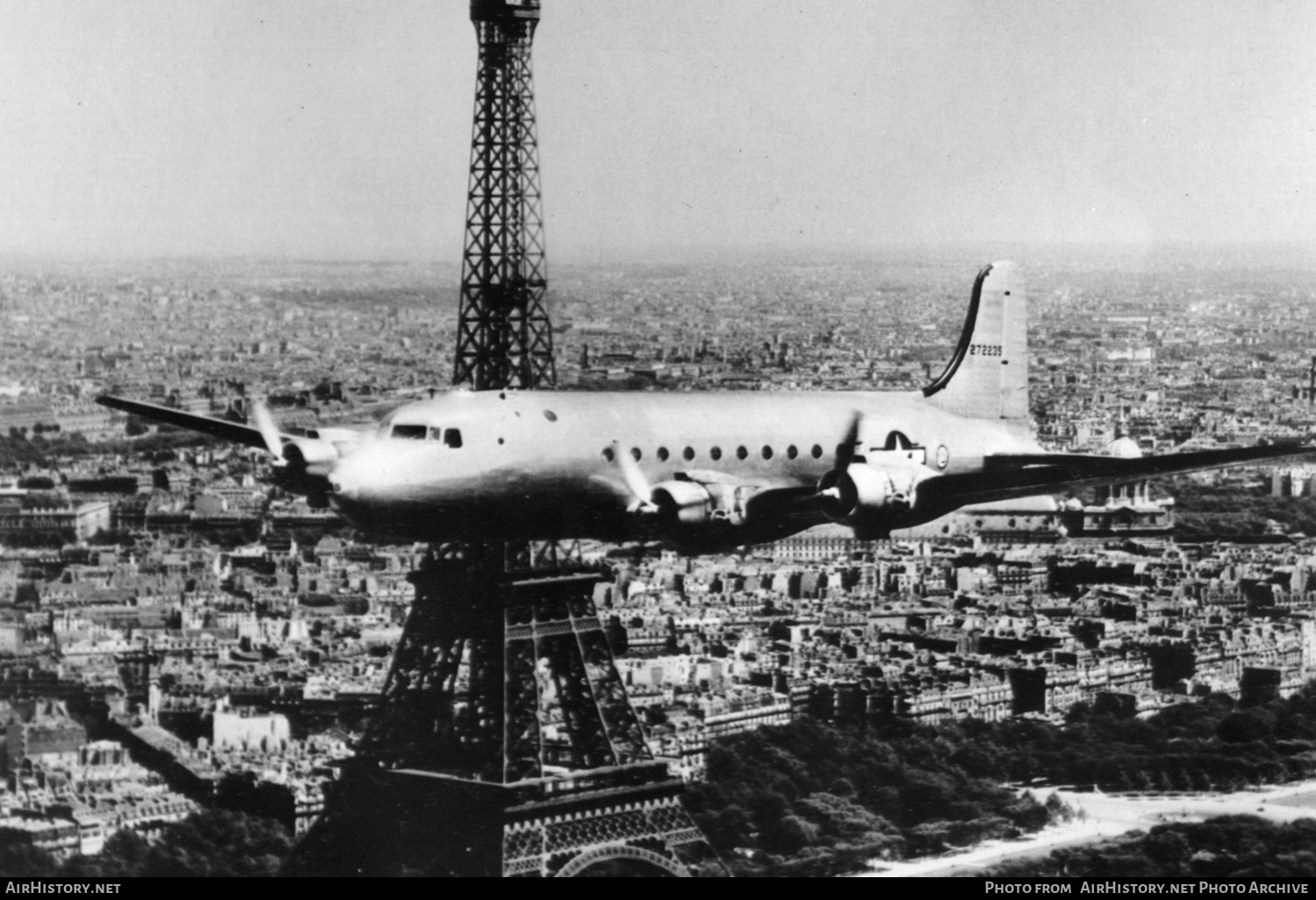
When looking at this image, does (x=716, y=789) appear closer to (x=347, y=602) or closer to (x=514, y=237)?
(x=347, y=602)

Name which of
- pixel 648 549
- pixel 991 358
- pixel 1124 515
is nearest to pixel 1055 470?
pixel 991 358

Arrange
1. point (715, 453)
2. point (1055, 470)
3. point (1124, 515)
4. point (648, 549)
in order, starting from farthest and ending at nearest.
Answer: point (1124, 515), point (1055, 470), point (648, 549), point (715, 453)

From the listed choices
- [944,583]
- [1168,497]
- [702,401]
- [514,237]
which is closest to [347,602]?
[514,237]

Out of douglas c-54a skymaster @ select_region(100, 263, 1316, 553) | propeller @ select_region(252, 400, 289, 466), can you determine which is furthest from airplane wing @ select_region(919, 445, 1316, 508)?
propeller @ select_region(252, 400, 289, 466)

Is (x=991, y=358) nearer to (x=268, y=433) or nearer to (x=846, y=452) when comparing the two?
(x=846, y=452)
